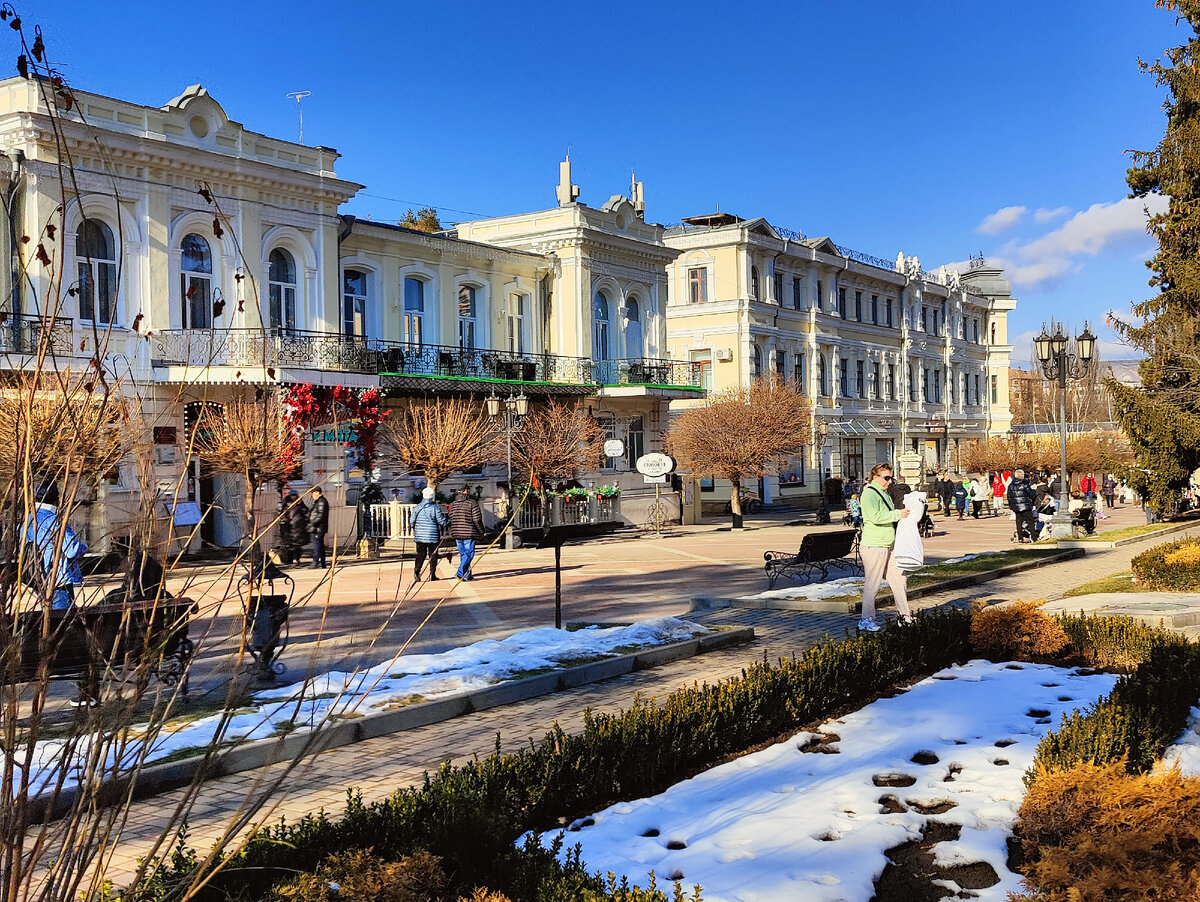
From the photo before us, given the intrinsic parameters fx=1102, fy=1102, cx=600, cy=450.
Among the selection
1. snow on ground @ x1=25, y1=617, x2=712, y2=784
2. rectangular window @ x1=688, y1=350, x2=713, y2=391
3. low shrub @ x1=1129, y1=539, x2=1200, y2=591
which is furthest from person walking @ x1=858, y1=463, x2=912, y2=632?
rectangular window @ x1=688, y1=350, x2=713, y2=391

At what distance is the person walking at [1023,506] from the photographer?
88.2ft

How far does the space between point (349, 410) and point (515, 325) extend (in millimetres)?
11550

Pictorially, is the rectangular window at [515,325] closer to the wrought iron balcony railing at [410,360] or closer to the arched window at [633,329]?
the wrought iron balcony railing at [410,360]

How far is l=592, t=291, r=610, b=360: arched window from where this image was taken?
38656mm

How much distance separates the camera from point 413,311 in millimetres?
33812

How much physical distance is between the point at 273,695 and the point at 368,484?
20.4 meters

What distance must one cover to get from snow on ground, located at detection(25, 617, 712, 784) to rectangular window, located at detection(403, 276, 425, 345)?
22.6m

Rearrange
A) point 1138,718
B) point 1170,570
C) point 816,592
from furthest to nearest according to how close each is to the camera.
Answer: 1. point 1170,570
2. point 816,592
3. point 1138,718

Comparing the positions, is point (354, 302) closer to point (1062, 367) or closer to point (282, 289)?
point (282, 289)

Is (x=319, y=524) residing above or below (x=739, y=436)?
below

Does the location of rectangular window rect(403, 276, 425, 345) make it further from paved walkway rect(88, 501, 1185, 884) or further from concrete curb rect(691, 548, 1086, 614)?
concrete curb rect(691, 548, 1086, 614)

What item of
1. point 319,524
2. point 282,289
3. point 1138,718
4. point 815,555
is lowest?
point 1138,718

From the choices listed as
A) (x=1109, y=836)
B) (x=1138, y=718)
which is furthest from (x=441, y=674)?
(x=1109, y=836)

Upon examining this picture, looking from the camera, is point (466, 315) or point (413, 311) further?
point (466, 315)
